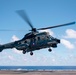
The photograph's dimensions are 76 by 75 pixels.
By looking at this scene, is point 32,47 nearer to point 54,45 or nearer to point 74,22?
point 54,45

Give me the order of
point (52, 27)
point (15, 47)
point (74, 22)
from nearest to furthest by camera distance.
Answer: point (74, 22) → point (52, 27) → point (15, 47)

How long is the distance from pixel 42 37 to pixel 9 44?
8376 mm

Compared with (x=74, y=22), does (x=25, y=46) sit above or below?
below

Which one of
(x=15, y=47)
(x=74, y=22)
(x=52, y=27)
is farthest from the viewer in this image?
(x=15, y=47)

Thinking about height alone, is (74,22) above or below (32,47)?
above

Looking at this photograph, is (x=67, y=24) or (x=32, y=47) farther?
(x=32, y=47)

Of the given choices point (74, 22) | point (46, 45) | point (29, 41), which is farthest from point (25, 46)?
point (74, 22)

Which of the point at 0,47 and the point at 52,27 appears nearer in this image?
the point at 52,27

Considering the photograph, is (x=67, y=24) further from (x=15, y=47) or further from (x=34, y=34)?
(x=15, y=47)

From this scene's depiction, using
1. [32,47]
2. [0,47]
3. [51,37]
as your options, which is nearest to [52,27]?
[51,37]

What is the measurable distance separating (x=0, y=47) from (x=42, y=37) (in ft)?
36.9

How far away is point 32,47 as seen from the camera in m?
44.1

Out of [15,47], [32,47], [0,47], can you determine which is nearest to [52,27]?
[32,47]

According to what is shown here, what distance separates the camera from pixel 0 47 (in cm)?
4956
